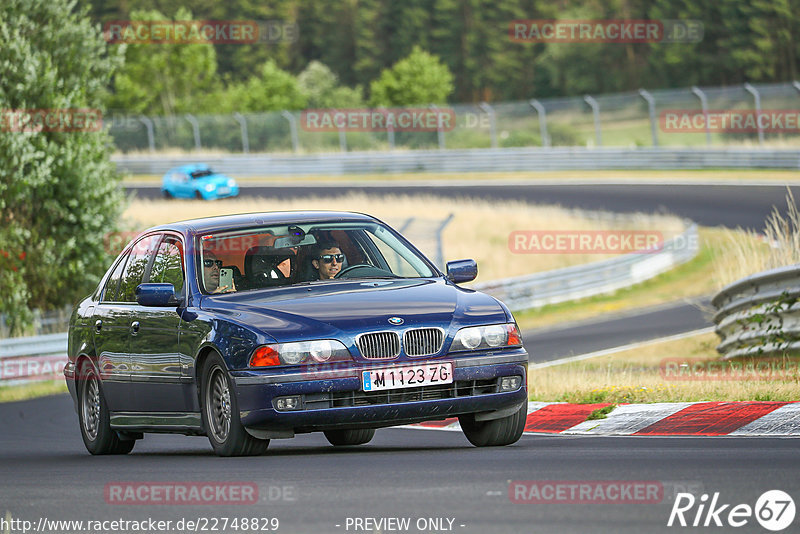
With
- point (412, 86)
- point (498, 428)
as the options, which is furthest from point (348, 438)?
point (412, 86)

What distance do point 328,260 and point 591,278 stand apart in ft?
65.2

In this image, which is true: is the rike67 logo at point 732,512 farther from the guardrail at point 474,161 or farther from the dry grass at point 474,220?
the guardrail at point 474,161

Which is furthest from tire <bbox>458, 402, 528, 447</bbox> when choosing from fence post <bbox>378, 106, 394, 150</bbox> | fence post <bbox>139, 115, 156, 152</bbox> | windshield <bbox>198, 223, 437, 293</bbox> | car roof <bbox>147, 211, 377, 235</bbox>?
fence post <bbox>139, 115, 156, 152</bbox>

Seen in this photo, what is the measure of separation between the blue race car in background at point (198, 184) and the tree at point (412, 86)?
2937 centimetres

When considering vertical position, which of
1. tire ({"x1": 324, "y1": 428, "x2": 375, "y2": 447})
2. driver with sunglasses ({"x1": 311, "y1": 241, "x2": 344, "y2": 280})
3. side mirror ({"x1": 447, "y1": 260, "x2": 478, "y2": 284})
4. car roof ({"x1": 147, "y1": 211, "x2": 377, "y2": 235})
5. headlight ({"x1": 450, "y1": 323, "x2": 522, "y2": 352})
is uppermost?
car roof ({"x1": 147, "y1": 211, "x2": 377, "y2": 235})

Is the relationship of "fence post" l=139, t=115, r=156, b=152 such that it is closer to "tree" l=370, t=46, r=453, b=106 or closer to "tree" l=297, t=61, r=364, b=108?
"tree" l=370, t=46, r=453, b=106

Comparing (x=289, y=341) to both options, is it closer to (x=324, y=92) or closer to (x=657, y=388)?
(x=657, y=388)

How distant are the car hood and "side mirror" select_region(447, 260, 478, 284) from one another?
35 cm

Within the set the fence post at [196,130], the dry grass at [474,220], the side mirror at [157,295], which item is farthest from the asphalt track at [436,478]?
the fence post at [196,130]

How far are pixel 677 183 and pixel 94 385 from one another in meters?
32.5

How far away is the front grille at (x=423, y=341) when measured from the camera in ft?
25.6

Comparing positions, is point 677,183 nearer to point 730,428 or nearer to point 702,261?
point 702,261

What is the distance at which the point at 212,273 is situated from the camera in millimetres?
8828

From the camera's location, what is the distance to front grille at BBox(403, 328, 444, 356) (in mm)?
7789
